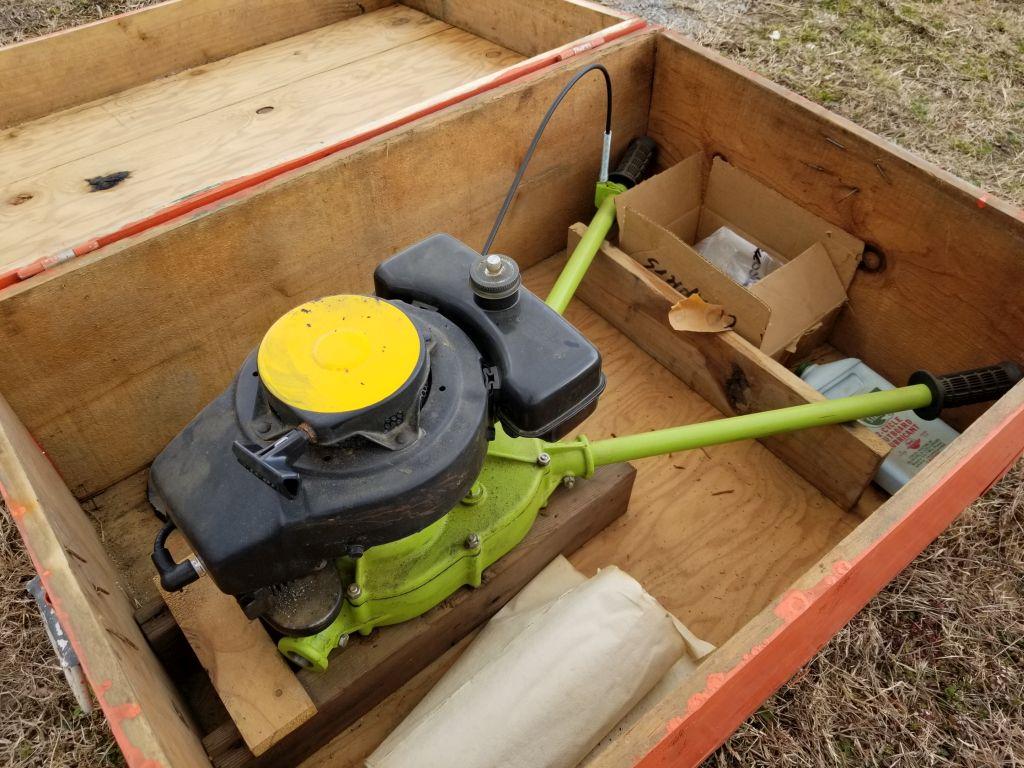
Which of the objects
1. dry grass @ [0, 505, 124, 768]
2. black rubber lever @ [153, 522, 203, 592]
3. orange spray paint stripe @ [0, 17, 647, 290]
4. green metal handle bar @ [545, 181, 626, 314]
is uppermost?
orange spray paint stripe @ [0, 17, 647, 290]

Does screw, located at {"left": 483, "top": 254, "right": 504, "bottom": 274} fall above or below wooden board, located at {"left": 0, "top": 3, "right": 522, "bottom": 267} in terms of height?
above

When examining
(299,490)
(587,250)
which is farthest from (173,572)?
(587,250)

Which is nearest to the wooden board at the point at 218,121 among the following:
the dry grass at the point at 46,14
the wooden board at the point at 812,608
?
the wooden board at the point at 812,608

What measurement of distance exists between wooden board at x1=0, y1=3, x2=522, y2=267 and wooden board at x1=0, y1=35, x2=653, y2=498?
0.12m

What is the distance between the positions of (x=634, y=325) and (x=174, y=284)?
100 centimetres

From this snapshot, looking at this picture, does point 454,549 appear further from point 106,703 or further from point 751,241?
point 751,241

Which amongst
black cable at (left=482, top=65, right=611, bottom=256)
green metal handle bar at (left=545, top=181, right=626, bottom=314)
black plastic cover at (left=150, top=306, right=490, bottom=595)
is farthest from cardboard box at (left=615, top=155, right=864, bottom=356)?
black plastic cover at (left=150, top=306, right=490, bottom=595)

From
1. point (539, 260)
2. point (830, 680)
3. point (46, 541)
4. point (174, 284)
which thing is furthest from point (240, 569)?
point (539, 260)

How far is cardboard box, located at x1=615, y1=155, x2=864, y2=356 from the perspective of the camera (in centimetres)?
156

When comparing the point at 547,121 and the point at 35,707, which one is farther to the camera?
the point at 547,121

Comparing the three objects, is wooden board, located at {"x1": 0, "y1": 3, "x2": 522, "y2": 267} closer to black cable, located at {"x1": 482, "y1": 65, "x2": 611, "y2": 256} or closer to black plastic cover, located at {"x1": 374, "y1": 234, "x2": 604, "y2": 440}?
black cable, located at {"x1": 482, "y1": 65, "x2": 611, "y2": 256}

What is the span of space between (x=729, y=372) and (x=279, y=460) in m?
1.04

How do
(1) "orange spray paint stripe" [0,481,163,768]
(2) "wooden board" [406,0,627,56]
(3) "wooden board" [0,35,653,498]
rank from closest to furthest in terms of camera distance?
(1) "orange spray paint stripe" [0,481,163,768], (3) "wooden board" [0,35,653,498], (2) "wooden board" [406,0,627,56]

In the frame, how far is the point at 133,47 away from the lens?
6.38 feet
